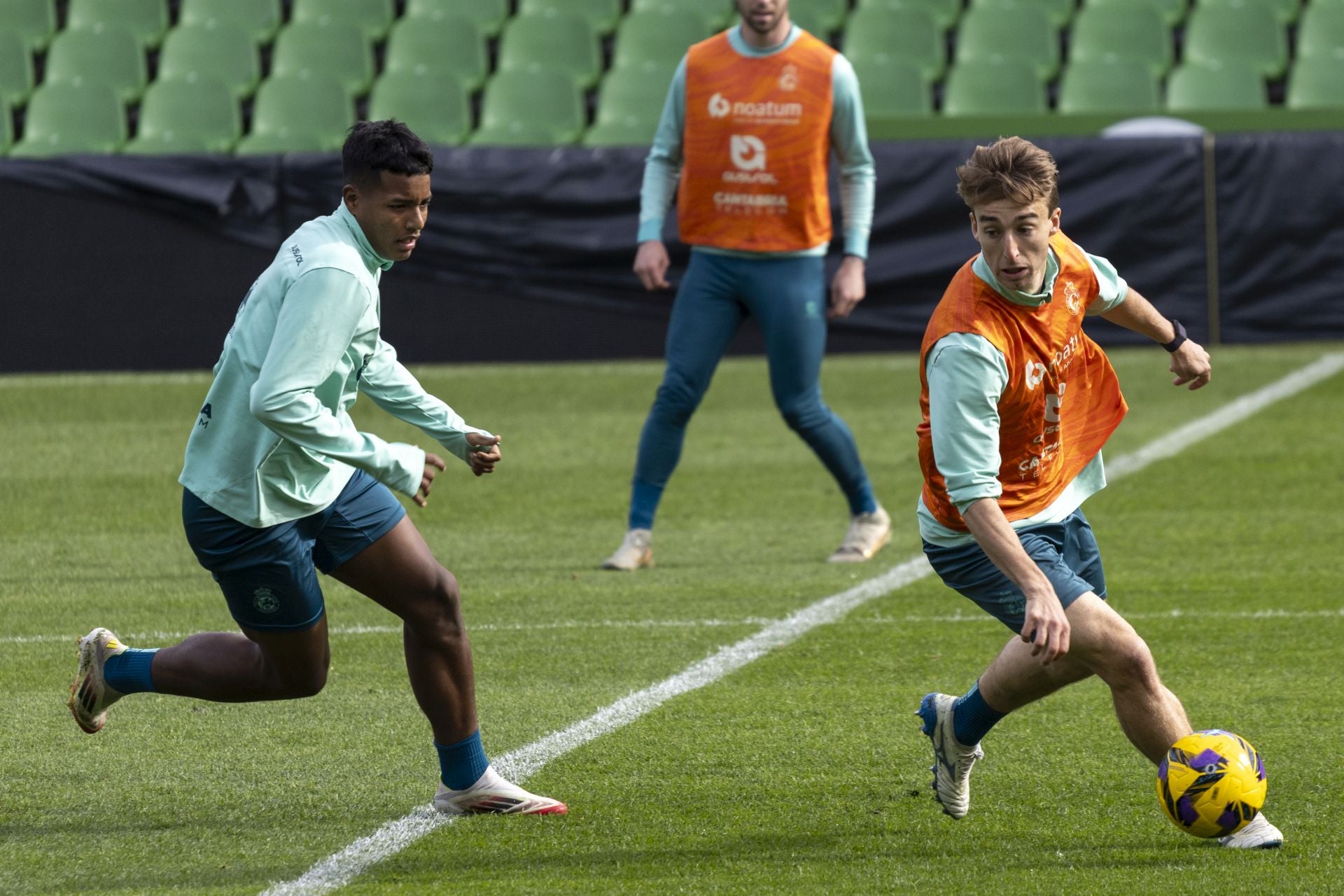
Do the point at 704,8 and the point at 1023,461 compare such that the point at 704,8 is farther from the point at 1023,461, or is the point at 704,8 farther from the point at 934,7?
the point at 1023,461

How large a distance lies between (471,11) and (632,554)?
10.6 m

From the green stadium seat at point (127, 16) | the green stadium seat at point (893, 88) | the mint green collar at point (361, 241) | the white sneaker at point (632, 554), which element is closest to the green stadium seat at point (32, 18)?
the green stadium seat at point (127, 16)

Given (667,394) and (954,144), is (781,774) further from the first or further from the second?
(954,144)

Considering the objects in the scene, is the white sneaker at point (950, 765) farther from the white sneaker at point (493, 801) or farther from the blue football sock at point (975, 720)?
the white sneaker at point (493, 801)

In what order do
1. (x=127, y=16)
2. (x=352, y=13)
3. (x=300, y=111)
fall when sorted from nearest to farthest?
1. (x=300, y=111)
2. (x=352, y=13)
3. (x=127, y=16)

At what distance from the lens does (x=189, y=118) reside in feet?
54.7

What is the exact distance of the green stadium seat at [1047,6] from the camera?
665 inches

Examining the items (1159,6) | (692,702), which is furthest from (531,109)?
(692,702)

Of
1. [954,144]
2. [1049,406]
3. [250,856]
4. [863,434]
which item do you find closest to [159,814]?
[250,856]

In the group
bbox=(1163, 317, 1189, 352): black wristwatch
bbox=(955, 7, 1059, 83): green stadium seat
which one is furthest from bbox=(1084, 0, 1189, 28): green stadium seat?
bbox=(1163, 317, 1189, 352): black wristwatch

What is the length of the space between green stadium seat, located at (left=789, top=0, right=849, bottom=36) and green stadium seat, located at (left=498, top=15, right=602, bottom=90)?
5.77ft

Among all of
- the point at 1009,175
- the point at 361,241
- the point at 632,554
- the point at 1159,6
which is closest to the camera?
the point at 1009,175

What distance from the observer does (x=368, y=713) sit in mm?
5676

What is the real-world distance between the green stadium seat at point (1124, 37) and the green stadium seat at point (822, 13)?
1997 mm
